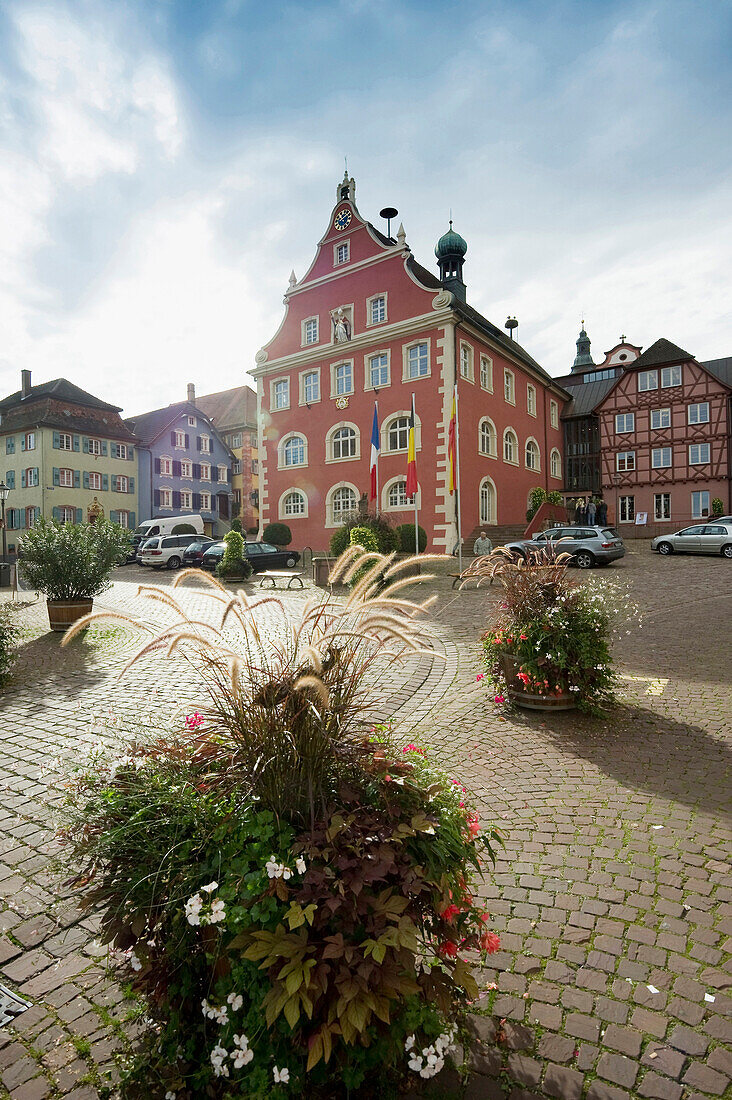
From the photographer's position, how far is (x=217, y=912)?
1800 millimetres

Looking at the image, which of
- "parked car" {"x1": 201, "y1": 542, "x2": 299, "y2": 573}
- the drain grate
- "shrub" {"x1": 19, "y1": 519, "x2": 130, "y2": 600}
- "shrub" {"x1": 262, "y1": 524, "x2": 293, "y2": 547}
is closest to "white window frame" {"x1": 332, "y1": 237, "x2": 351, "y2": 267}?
"shrub" {"x1": 262, "y1": 524, "x2": 293, "y2": 547}

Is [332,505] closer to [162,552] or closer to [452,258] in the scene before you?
[162,552]

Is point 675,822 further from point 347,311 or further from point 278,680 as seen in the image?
point 347,311

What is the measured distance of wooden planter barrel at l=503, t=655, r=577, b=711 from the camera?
623 centimetres

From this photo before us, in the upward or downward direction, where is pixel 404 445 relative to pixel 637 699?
upward

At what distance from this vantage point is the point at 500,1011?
92.8 inches

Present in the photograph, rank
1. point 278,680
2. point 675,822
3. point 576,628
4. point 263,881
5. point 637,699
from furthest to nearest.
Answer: point 637,699 → point 576,628 → point 675,822 → point 278,680 → point 263,881

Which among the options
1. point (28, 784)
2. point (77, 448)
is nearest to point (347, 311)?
point (77, 448)

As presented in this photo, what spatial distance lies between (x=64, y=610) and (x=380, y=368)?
20.7m

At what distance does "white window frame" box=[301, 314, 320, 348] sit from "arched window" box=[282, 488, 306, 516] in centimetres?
790

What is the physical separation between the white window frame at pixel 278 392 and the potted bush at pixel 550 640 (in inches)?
1100

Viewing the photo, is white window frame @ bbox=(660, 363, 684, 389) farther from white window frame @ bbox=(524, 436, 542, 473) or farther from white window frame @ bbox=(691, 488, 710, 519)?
white window frame @ bbox=(524, 436, 542, 473)

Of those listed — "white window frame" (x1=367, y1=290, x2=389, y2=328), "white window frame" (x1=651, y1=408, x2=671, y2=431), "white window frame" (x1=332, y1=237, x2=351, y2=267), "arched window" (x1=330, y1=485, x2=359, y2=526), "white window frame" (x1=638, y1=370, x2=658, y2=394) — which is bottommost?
"arched window" (x1=330, y1=485, x2=359, y2=526)

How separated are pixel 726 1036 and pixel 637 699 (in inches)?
187
